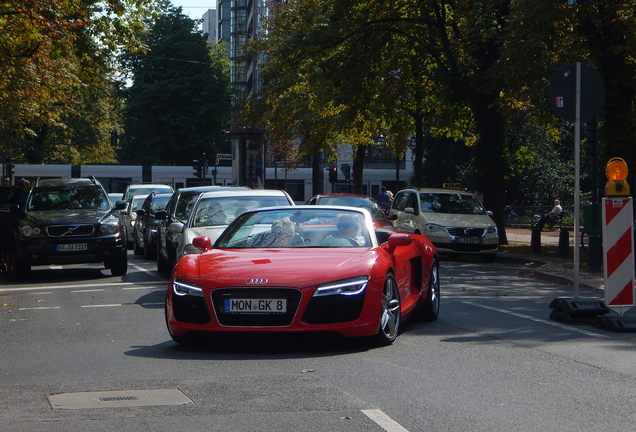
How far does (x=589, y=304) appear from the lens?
12031 millimetres

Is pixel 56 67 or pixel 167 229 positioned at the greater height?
pixel 56 67

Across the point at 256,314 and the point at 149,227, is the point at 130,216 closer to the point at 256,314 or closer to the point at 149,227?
the point at 149,227

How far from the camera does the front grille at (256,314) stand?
30.3 feet

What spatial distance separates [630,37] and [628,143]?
252cm

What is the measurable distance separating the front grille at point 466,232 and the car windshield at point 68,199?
845 centimetres

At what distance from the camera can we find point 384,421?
649cm

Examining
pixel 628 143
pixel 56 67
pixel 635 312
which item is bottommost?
pixel 635 312

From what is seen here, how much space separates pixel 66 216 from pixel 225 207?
14.1 feet

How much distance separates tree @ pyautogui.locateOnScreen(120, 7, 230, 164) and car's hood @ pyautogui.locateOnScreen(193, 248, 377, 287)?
226 feet

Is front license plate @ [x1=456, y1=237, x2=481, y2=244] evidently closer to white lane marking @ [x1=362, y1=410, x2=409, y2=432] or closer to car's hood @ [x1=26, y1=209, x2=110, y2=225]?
car's hood @ [x1=26, y1=209, x2=110, y2=225]

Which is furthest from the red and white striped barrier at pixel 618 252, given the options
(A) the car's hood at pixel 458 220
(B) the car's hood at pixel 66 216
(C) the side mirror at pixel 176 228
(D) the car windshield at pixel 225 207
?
(A) the car's hood at pixel 458 220

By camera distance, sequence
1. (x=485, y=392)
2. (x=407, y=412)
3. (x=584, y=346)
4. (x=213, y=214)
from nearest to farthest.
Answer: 1. (x=407, y=412)
2. (x=485, y=392)
3. (x=584, y=346)
4. (x=213, y=214)

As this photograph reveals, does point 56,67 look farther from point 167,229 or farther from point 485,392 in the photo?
point 485,392

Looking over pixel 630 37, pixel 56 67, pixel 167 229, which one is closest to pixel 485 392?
pixel 167 229
